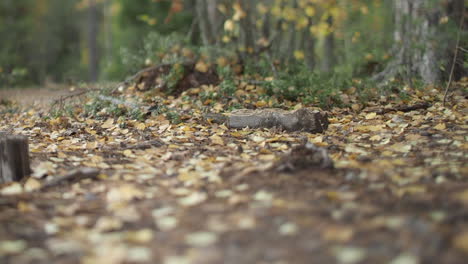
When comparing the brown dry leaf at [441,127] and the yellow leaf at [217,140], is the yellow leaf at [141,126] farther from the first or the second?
the brown dry leaf at [441,127]

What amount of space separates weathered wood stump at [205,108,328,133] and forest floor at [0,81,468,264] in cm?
13

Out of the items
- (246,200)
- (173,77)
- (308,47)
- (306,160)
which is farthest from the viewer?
(308,47)

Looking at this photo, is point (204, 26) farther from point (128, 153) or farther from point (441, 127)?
point (441, 127)

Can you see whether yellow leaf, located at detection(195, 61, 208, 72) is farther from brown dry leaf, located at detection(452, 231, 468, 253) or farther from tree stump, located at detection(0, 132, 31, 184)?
brown dry leaf, located at detection(452, 231, 468, 253)

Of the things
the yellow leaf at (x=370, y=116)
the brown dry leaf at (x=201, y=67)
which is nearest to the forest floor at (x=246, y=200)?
the yellow leaf at (x=370, y=116)

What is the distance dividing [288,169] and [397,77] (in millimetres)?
4357

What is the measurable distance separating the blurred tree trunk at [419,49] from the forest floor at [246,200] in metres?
2.09

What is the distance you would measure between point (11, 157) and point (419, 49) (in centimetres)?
504

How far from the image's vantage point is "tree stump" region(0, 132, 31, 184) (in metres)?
2.86

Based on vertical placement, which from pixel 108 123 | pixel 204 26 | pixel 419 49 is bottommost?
pixel 108 123

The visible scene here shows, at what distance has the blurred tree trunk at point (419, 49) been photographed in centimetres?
578

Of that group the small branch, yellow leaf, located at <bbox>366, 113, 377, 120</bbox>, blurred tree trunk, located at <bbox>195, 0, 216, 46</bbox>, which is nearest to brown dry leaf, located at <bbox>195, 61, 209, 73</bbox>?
the small branch

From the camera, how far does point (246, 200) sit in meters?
2.35

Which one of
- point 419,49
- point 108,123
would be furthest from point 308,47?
point 108,123
